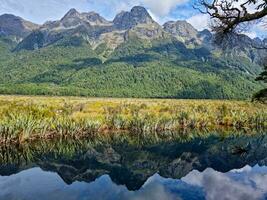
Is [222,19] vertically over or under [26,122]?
over

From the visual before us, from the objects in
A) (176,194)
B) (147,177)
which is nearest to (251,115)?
(147,177)

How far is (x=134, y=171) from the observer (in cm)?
2772

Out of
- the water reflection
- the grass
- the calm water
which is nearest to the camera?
the water reflection

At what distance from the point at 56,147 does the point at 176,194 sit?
1667 cm

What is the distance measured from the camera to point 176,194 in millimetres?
20703

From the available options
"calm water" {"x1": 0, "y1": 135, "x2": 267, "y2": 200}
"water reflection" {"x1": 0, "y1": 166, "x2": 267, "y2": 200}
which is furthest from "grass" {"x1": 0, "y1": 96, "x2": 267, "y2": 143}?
"water reflection" {"x1": 0, "y1": 166, "x2": 267, "y2": 200}

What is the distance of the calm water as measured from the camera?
68.4ft

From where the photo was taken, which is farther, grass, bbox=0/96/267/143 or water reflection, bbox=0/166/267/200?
grass, bbox=0/96/267/143

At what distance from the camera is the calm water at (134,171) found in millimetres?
20844

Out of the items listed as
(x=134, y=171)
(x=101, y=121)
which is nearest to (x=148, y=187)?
(x=134, y=171)

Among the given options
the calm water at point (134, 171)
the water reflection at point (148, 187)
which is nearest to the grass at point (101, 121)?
the calm water at point (134, 171)

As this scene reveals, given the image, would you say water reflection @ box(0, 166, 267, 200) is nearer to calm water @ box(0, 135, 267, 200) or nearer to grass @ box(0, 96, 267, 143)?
calm water @ box(0, 135, 267, 200)

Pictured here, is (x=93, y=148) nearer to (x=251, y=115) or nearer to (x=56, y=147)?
(x=56, y=147)

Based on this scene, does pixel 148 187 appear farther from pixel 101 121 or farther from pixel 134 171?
pixel 101 121
